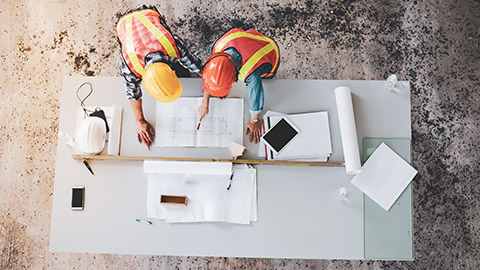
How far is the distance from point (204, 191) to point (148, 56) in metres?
0.61

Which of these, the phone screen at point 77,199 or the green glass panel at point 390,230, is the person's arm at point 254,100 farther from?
the phone screen at point 77,199

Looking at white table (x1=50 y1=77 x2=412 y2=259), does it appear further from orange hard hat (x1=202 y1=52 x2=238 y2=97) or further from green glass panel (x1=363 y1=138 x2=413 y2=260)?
orange hard hat (x1=202 y1=52 x2=238 y2=97)

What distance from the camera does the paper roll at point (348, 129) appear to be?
1.38 metres

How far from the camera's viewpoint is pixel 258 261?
6.73ft

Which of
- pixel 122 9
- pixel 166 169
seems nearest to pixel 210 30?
pixel 122 9

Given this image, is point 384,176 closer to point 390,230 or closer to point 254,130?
point 390,230

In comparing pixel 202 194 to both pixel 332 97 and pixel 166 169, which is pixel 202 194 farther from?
pixel 332 97

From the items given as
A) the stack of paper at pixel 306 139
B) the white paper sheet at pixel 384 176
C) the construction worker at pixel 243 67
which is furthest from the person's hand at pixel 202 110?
the white paper sheet at pixel 384 176

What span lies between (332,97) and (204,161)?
2.15 feet

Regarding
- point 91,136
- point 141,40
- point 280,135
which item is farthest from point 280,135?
point 91,136

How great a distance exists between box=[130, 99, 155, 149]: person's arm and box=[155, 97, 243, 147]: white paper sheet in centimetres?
3

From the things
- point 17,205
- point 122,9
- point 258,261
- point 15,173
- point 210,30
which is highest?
point 122,9

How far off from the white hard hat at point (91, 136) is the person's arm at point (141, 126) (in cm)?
15

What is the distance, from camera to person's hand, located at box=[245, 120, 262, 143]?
4.75ft
